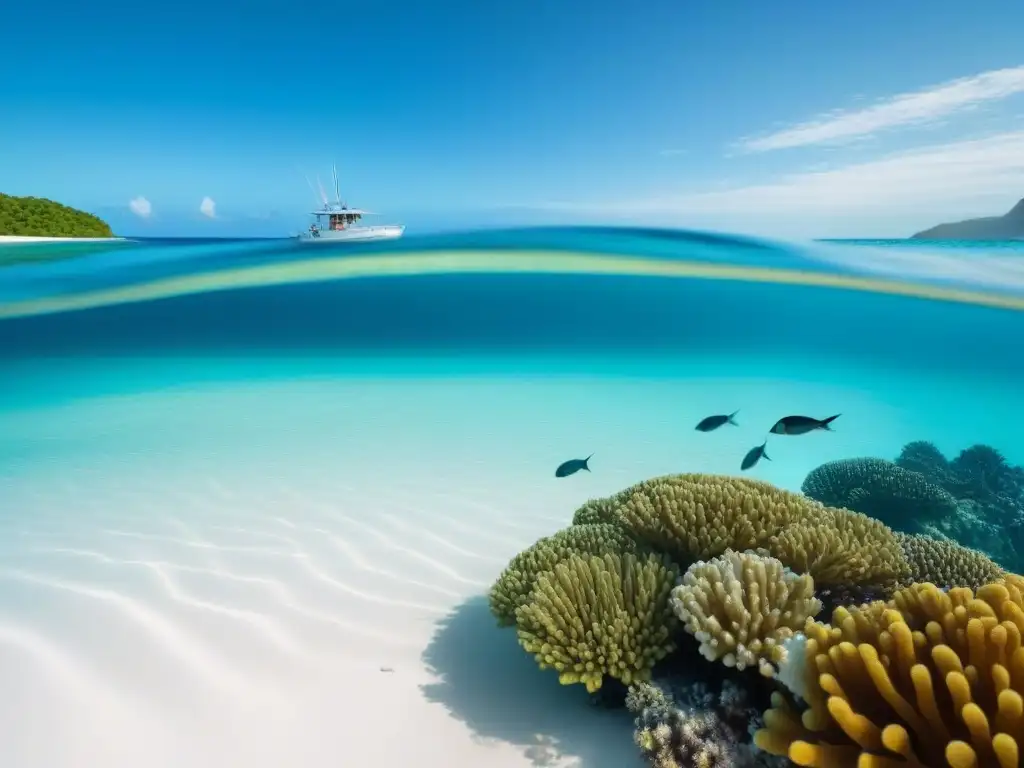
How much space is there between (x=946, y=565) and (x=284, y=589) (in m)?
4.43

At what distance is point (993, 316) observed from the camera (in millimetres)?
22969

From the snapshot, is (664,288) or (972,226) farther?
(664,288)

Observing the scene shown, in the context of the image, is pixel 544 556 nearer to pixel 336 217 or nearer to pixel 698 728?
pixel 698 728

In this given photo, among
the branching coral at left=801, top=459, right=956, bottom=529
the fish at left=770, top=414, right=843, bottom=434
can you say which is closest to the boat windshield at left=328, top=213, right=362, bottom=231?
the branching coral at left=801, top=459, right=956, bottom=529

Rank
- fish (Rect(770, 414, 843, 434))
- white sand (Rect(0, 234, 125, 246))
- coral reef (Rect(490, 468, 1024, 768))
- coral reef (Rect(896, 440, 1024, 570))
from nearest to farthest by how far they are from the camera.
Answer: coral reef (Rect(490, 468, 1024, 768))
fish (Rect(770, 414, 843, 434))
coral reef (Rect(896, 440, 1024, 570))
white sand (Rect(0, 234, 125, 246))

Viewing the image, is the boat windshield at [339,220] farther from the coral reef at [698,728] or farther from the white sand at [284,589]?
the coral reef at [698,728]

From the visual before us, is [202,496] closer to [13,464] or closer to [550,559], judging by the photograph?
[13,464]

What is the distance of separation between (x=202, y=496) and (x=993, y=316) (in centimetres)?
2897

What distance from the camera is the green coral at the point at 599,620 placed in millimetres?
2484

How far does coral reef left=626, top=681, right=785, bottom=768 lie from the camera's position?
2.15m

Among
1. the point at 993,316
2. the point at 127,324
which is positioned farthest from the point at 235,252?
the point at 993,316

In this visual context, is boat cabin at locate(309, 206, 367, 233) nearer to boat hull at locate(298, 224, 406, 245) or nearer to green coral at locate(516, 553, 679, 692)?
boat hull at locate(298, 224, 406, 245)

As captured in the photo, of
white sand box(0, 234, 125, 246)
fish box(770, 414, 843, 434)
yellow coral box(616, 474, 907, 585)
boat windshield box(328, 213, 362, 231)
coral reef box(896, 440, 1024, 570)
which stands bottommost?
coral reef box(896, 440, 1024, 570)

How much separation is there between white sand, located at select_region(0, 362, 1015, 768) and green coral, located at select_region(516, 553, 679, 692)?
15.3 inches
